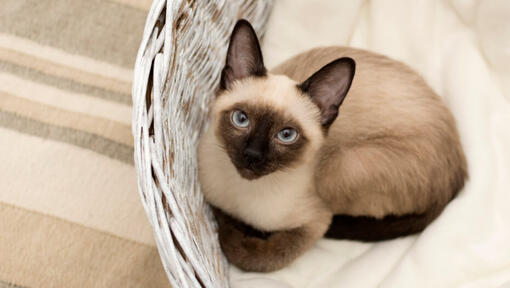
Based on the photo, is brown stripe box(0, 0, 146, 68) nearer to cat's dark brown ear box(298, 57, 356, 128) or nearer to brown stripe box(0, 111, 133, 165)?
brown stripe box(0, 111, 133, 165)

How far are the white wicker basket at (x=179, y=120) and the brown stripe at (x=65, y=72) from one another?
55 cm

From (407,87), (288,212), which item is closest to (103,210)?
(288,212)

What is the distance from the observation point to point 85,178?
74.8 inches

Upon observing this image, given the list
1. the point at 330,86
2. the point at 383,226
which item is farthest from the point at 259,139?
the point at 383,226

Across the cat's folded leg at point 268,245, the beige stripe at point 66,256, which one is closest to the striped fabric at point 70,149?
the beige stripe at point 66,256

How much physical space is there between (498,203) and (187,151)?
3.53 ft

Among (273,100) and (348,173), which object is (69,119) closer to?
(273,100)

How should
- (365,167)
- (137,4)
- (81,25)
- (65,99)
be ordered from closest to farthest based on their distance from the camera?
(365,167), (65,99), (81,25), (137,4)

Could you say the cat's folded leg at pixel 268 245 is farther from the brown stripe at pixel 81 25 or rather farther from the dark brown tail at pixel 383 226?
the brown stripe at pixel 81 25

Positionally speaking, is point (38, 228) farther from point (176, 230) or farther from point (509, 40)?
point (509, 40)

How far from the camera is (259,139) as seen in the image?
1.30 m

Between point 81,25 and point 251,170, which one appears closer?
Result: point 251,170

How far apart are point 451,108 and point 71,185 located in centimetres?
146

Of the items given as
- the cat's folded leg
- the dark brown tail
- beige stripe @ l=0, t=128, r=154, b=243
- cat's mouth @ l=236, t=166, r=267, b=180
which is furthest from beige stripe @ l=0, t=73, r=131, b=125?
the dark brown tail
